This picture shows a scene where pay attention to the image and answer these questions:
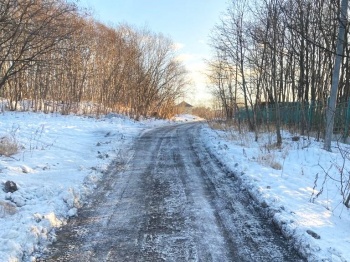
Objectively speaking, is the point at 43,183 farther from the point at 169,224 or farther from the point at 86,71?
the point at 86,71

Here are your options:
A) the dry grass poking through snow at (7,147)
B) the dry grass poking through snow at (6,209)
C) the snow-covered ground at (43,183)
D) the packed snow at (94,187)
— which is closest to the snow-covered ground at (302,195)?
the packed snow at (94,187)

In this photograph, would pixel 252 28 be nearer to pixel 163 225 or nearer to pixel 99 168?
pixel 99 168

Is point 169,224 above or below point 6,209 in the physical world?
below

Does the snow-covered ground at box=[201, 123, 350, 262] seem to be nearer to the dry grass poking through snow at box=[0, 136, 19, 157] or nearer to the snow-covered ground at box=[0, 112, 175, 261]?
the snow-covered ground at box=[0, 112, 175, 261]

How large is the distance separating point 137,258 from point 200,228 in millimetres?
1287

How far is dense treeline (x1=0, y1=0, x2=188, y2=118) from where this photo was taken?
7.89 m

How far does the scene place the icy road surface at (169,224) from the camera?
4379 millimetres

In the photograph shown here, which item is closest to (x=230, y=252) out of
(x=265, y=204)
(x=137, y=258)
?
(x=137, y=258)

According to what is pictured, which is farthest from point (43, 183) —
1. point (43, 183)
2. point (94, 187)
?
point (94, 187)

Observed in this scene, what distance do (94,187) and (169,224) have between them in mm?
2713

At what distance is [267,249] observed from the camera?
179 inches

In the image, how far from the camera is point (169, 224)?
5387mm

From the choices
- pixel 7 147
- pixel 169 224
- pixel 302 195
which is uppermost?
pixel 7 147

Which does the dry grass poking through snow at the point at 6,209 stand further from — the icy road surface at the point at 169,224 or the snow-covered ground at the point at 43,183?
the icy road surface at the point at 169,224
